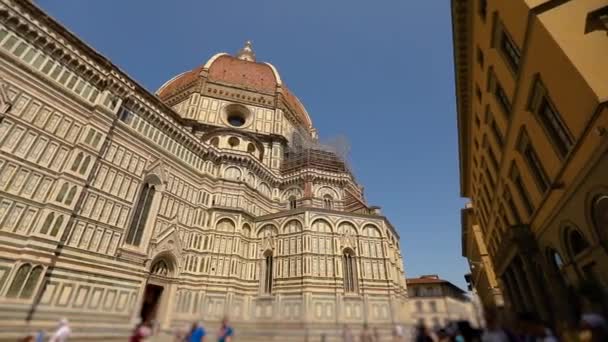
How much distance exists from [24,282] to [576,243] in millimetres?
23623

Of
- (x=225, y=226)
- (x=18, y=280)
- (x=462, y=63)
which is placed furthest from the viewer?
(x=225, y=226)

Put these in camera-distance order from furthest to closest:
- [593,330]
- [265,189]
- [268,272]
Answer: [265,189]
[268,272]
[593,330]

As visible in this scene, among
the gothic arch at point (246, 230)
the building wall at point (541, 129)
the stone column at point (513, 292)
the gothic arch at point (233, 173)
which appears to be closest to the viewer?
the building wall at point (541, 129)

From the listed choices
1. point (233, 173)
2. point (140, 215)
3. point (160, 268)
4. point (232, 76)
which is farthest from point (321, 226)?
point (232, 76)

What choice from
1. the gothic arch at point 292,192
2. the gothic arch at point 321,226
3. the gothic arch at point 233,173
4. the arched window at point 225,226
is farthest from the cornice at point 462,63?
the arched window at point 225,226

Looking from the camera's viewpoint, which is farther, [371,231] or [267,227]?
[267,227]

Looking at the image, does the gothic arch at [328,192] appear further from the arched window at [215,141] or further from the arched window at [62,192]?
the arched window at [62,192]

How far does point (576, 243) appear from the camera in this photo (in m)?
9.44

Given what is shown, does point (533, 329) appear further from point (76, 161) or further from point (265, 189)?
point (265, 189)

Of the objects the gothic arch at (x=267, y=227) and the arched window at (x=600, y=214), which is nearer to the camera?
the arched window at (x=600, y=214)

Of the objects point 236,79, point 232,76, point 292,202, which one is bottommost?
point 292,202

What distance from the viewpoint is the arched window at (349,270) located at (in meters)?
22.7

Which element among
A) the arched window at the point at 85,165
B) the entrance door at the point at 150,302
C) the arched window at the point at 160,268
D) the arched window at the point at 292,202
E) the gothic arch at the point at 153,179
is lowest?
the entrance door at the point at 150,302

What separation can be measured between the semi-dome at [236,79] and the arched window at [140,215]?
2062 centimetres
